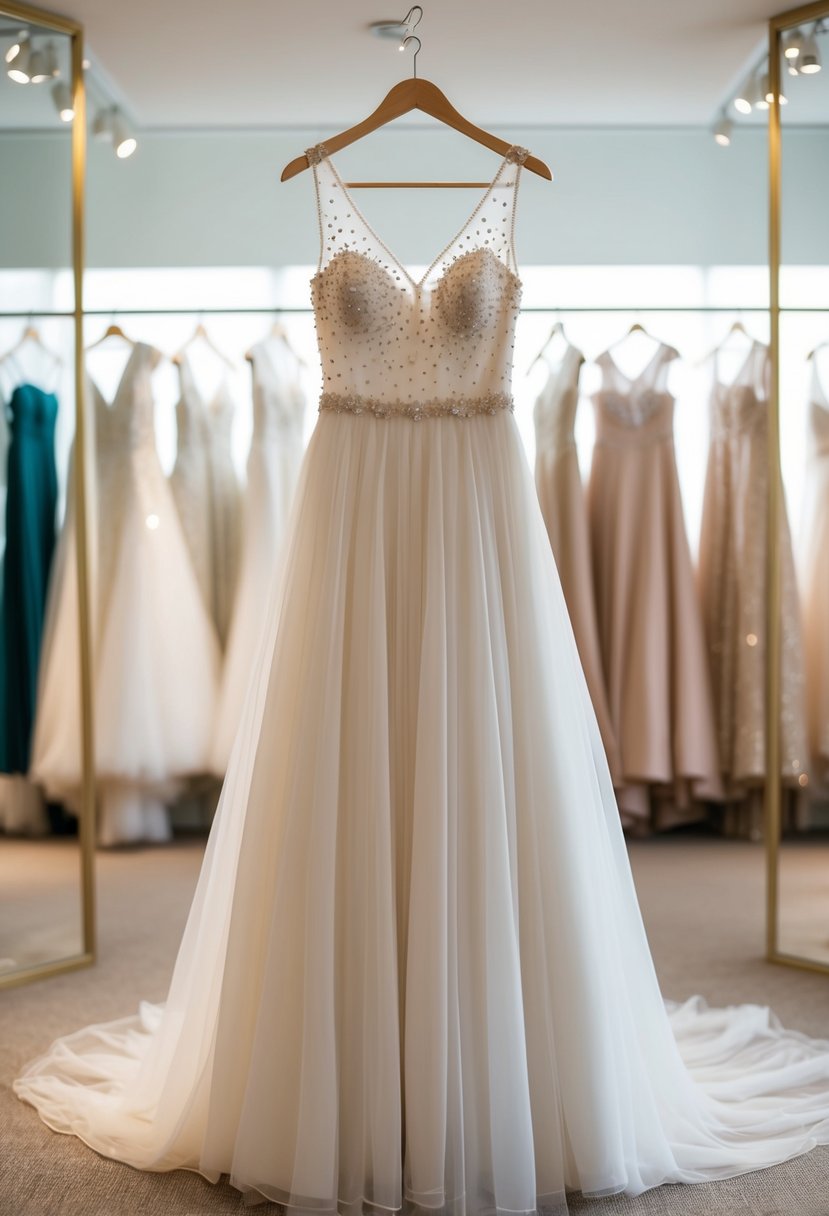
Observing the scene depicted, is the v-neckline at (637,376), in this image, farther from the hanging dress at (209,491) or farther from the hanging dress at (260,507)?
the hanging dress at (209,491)

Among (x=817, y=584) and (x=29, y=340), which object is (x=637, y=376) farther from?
(x=29, y=340)

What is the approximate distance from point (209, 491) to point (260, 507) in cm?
27

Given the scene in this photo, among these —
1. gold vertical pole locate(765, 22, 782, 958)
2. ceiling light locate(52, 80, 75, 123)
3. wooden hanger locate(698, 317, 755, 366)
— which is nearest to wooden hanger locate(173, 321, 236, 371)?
ceiling light locate(52, 80, 75, 123)

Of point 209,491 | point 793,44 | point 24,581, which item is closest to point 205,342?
point 209,491

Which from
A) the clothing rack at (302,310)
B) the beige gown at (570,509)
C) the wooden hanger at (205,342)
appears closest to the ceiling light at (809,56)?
the clothing rack at (302,310)

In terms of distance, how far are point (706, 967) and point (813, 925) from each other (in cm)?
32

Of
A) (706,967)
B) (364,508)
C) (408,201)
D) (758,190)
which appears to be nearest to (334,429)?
(364,508)

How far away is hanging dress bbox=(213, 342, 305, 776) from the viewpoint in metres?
4.43

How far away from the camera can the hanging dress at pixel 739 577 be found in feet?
14.3

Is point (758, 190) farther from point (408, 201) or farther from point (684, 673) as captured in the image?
point (684, 673)

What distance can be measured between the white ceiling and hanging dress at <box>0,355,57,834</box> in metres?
0.89

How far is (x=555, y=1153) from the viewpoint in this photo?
1.89 meters

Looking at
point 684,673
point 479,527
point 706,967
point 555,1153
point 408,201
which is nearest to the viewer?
point 555,1153

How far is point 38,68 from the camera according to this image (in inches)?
127
